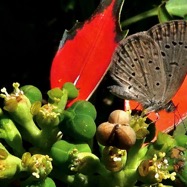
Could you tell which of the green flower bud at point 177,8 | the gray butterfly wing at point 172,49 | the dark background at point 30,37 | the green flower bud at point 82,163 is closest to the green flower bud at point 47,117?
the green flower bud at point 82,163

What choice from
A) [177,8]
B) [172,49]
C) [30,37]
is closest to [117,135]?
[172,49]

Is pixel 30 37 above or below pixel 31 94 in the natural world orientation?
below

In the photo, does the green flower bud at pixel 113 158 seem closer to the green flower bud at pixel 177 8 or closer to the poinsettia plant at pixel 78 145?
the poinsettia plant at pixel 78 145

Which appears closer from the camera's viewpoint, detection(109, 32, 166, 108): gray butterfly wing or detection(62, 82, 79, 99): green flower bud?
detection(62, 82, 79, 99): green flower bud

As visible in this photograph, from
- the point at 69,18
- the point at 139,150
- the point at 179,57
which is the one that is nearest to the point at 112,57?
the point at 179,57

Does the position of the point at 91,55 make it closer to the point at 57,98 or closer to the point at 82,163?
the point at 57,98

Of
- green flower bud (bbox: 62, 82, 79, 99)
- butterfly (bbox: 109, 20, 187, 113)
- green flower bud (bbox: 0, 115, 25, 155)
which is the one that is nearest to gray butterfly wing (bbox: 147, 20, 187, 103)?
butterfly (bbox: 109, 20, 187, 113)

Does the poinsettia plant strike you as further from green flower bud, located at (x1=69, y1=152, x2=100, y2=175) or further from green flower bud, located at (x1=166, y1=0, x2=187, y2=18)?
green flower bud, located at (x1=166, y1=0, x2=187, y2=18)
